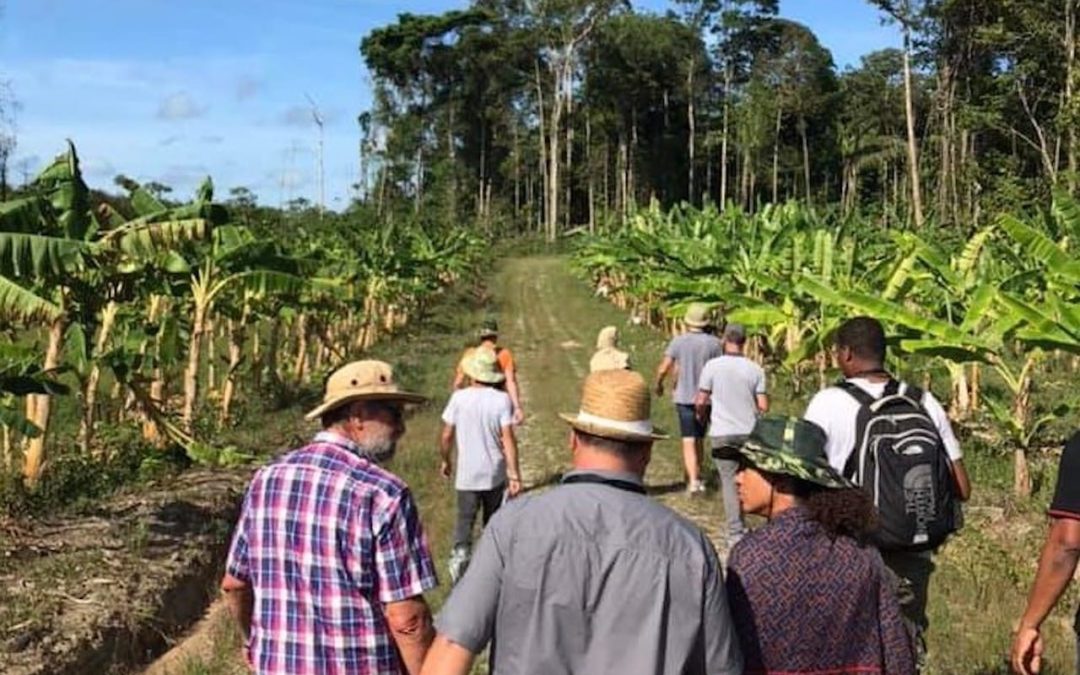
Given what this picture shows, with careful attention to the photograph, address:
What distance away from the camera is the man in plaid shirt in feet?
10.8

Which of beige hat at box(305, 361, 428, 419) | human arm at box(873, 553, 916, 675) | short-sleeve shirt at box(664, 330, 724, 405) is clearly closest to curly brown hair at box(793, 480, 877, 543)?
human arm at box(873, 553, 916, 675)

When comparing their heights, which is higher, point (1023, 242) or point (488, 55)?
point (488, 55)

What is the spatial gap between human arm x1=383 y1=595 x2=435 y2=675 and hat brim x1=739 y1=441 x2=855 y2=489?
3.41 ft

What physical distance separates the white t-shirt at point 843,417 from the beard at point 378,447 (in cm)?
173

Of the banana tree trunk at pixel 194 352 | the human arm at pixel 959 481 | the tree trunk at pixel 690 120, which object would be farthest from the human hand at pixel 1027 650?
the tree trunk at pixel 690 120

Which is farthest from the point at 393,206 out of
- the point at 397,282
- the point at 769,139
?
the point at 397,282

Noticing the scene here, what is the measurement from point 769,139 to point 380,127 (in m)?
23.1

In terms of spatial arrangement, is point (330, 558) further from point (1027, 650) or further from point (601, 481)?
point (1027, 650)

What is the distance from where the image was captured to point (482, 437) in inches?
297

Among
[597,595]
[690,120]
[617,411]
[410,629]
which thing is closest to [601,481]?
[617,411]

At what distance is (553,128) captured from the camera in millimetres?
62438

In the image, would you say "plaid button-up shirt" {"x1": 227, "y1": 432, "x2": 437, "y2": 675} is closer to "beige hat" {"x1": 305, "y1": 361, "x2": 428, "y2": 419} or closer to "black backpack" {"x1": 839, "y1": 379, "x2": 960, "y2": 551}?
"beige hat" {"x1": 305, "y1": 361, "x2": 428, "y2": 419}

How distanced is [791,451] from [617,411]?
52cm

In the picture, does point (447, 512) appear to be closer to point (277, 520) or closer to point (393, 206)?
point (277, 520)
